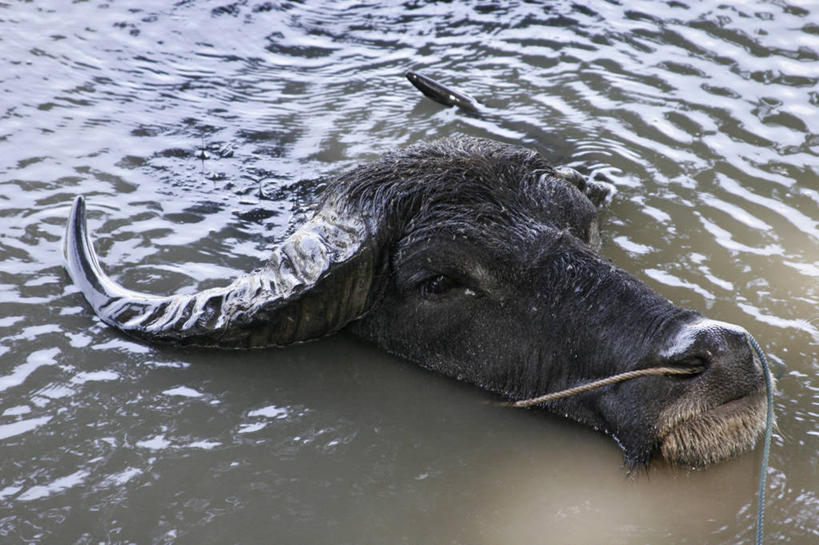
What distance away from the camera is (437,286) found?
13.6ft

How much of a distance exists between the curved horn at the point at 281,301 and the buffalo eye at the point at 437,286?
10.3 inches

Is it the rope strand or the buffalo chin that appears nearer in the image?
the rope strand

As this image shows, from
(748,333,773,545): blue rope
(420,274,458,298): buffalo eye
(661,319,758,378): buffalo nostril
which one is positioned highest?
(661,319,758,378): buffalo nostril

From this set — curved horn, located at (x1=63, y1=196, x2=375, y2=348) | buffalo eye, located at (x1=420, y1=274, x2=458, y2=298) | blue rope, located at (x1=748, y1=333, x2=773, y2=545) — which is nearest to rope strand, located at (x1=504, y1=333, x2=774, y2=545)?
blue rope, located at (x1=748, y1=333, x2=773, y2=545)

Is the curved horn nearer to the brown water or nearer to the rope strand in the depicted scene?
the brown water

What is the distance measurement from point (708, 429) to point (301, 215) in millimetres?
2821

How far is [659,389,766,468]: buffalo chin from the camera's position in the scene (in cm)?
337

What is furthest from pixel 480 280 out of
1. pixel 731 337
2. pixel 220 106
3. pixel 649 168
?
pixel 220 106

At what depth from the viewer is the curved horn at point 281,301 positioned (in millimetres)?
4137

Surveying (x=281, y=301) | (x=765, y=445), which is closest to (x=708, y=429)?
(x=765, y=445)

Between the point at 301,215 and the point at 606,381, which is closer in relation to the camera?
the point at 606,381

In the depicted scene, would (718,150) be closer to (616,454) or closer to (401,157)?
(401,157)

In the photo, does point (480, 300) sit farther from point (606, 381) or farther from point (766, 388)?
point (766, 388)

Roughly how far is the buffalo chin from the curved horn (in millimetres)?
1536
